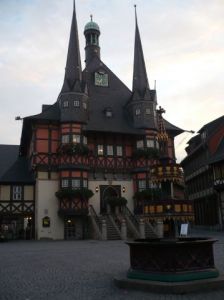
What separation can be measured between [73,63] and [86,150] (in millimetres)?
10133

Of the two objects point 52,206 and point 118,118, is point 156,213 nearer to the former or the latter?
point 52,206

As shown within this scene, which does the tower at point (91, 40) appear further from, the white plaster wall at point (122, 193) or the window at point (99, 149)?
the white plaster wall at point (122, 193)

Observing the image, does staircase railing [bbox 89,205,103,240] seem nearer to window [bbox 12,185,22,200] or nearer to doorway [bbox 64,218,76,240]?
doorway [bbox 64,218,76,240]

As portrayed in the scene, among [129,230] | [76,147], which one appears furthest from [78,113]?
[129,230]

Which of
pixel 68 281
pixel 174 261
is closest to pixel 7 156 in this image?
pixel 68 281

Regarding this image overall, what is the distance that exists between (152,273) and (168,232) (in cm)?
239

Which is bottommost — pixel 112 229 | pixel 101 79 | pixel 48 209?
pixel 112 229

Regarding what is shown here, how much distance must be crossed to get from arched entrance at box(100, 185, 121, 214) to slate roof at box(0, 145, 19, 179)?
10.6 meters

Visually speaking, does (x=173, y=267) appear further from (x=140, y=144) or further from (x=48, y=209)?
(x=140, y=144)

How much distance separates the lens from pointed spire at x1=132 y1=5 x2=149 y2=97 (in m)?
43.2

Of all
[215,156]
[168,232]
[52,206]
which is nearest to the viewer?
[168,232]

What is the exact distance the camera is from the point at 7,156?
45.5 meters

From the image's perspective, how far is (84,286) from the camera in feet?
35.3

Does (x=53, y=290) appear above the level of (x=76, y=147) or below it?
below
